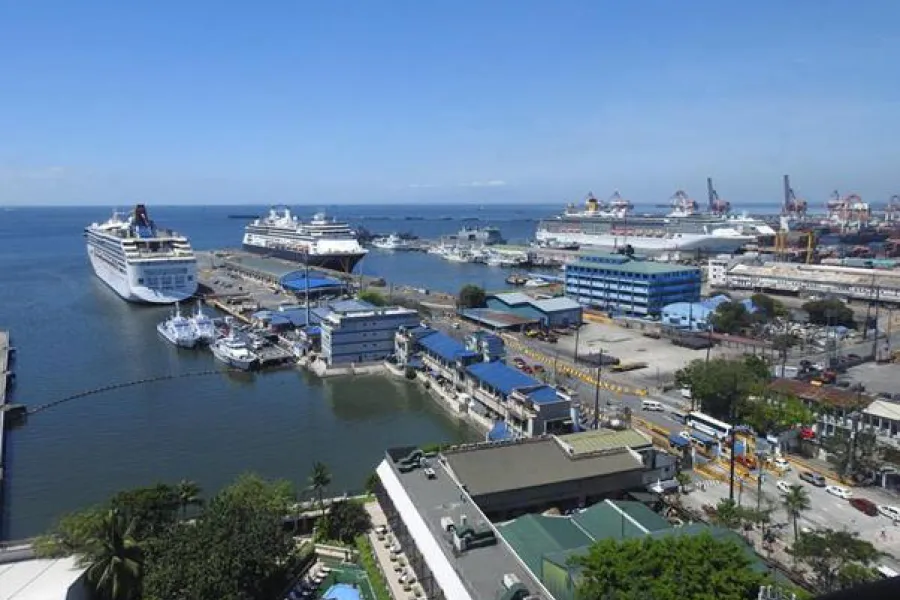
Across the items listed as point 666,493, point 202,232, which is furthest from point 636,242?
point 202,232

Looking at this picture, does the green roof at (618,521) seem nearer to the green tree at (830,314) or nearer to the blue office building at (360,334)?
the blue office building at (360,334)

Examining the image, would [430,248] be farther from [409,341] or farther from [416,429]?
[416,429]

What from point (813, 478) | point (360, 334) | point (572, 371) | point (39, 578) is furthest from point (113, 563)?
point (572, 371)

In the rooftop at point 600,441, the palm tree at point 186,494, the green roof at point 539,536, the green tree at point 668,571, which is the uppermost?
the green tree at point 668,571

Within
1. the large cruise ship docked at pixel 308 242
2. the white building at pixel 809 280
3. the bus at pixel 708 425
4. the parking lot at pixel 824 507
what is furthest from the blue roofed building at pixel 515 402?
the large cruise ship docked at pixel 308 242

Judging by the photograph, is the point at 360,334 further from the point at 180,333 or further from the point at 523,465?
the point at 523,465

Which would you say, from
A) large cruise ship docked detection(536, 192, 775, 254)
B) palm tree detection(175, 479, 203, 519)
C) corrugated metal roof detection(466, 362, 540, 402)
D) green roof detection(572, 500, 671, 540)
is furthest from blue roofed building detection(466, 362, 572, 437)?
large cruise ship docked detection(536, 192, 775, 254)

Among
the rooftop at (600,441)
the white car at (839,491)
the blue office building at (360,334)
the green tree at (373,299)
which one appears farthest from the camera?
the green tree at (373,299)

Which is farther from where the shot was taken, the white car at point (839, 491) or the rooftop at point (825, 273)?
the rooftop at point (825, 273)
